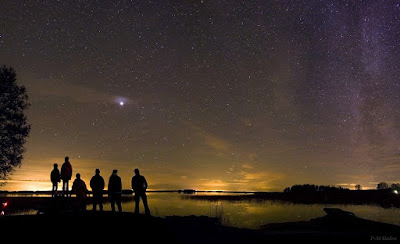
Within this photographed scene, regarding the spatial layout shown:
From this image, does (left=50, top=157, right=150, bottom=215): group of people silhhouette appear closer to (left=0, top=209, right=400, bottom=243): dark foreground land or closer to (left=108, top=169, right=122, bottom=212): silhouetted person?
(left=108, top=169, right=122, bottom=212): silhouetted person

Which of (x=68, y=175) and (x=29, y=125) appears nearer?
(x=68, y=175)

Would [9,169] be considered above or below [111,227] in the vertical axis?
above

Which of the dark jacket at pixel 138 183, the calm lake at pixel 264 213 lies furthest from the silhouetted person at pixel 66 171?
the calm lake at pixel 264 213

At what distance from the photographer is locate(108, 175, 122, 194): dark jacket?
619 inches

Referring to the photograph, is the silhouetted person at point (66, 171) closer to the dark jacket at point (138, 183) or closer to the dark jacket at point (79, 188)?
the dark jacket at point (79, 188)

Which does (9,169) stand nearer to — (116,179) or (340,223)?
(116,179)

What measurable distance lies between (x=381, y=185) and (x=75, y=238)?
145135mm

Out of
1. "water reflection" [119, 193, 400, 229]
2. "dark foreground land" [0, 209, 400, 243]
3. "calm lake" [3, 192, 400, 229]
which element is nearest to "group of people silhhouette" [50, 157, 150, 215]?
"dark foreground land" [0, 209, 400, 243]

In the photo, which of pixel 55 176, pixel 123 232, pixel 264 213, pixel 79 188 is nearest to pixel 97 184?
pixel 79 188

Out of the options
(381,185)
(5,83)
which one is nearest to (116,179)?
(5,83)

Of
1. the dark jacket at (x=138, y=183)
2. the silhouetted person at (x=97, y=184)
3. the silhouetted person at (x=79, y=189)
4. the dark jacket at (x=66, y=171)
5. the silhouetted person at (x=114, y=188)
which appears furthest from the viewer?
the dark jacket at (x=66, y=171)

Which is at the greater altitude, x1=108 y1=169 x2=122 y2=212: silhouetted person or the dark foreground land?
x1=108 y1=169 x2=122 y2=212: silhouetted person

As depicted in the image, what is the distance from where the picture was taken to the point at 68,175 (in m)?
17.5

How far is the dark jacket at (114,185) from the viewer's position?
1573 centimetres
